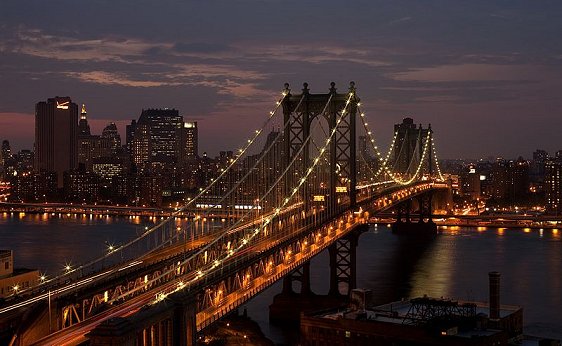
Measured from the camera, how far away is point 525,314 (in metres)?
27.1

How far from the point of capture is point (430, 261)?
134ft

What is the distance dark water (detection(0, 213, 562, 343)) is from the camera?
29.1 m

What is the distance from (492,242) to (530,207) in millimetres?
42073

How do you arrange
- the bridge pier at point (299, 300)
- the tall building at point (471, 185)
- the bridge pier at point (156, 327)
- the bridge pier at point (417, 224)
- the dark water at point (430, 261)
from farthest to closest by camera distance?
the tall building at point (471, 185), the bridge pier at point (417, 224), the dark water at point (430, 261), the bridge pier at point (299, 300), the bridge pier at point (156, 327)

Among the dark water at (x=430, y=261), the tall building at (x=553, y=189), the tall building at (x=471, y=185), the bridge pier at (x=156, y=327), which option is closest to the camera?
the bridge pier at (x=156, y=327)

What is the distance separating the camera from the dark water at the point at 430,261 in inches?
1147

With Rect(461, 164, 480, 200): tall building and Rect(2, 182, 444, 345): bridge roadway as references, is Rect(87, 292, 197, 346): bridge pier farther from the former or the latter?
Rect(461, 164, 480, 200): tall building

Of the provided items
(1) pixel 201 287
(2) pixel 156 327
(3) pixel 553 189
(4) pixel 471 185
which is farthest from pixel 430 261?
(4) pixel 471 185

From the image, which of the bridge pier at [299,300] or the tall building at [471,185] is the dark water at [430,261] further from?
the tall building at [471,185]

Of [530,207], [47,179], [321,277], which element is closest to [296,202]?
[321,277]

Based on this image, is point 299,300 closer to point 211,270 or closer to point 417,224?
point 211,270

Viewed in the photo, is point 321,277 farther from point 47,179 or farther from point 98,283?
point 47,179

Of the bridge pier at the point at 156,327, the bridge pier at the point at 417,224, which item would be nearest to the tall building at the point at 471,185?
the bridge pier at the point at 417,224

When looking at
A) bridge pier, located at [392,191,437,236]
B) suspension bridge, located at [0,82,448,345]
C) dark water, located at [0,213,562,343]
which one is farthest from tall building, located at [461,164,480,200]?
suspension bridge, located at [0,82,448,345]
